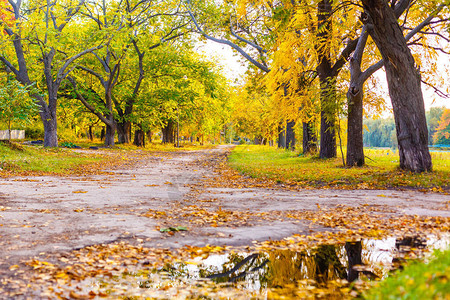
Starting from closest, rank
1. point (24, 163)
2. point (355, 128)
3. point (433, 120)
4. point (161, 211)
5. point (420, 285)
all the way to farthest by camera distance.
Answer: point (420, 285)
point (161, 211)
point (24, 163)
point (355, 128)
point (433, 120)

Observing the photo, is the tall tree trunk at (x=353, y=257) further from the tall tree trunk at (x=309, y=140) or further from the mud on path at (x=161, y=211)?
the tall tree trunk at (x=309, y=140)

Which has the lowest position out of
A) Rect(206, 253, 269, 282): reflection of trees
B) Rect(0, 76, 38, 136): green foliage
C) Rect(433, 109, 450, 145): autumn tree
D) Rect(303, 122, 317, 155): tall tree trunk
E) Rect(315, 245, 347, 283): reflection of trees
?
Rect(206, 253, 269, 282): reflection of trees

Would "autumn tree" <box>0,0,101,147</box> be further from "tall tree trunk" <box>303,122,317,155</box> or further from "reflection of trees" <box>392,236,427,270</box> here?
"reflection of trees" <box>392,236,427,270</box>

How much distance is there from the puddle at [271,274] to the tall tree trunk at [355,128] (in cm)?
1104

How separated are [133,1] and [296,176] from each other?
2252cm

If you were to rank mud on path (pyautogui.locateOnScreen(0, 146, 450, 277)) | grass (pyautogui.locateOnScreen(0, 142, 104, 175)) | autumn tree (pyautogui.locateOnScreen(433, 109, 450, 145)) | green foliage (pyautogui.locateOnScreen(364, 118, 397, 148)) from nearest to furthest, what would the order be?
mud on path (pyautogui.locateOnScreen(0, 146, 450, 277)), grass (pyautogui.locateOnScreen(0, 142, 104, 175)), autumn tree (pyautogui.locateOnScreen(433, 109, 450, 145)), green foliage (pyautogui.locateOnScreen(364, 118, 397, 148))

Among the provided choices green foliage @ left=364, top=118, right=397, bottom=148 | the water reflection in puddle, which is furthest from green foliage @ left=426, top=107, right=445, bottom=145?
the water reflection in puddle

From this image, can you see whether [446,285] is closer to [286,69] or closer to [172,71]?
[286,69]

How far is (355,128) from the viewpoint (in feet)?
53.2

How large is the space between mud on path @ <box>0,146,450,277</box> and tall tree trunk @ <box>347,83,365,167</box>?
19.0 feet

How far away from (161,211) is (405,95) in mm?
9029

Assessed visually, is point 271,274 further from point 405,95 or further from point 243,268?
point 405,95

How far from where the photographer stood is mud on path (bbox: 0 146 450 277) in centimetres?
526

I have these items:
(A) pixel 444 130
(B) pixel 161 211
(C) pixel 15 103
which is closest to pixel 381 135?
(A) pixel 444 130
